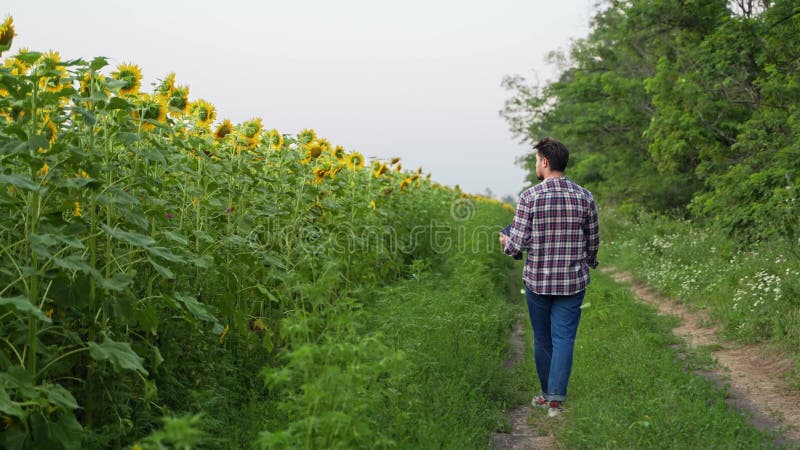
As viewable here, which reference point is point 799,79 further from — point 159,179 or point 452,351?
point 159,179

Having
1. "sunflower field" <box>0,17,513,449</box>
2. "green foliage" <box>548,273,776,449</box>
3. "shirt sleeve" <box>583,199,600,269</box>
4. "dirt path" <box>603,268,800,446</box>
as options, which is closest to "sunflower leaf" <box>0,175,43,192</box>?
"sunflower field" <box>0,17,513,449</box>

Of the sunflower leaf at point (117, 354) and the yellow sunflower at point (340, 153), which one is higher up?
the yellow sunflower at point (340, 153)

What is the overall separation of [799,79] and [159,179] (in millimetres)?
9909

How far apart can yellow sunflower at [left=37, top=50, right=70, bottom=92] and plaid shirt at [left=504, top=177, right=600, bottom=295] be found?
3141 mm

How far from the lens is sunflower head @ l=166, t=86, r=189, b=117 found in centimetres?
454

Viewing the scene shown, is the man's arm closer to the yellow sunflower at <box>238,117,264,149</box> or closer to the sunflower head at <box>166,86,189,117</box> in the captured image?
the yellow sunflower at <box>238,117,264,149</box>

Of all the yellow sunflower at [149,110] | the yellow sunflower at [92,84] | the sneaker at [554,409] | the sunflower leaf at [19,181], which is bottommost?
the sneaker at [554,409]

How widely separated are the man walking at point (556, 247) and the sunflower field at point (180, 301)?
632mm

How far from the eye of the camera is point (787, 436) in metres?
5.11

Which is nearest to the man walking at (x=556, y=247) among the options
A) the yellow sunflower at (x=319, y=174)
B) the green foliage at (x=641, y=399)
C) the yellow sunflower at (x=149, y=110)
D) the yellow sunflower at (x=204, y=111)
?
the green foliage at (x=641, y=399)

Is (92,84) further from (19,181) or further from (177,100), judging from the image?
(177,100)

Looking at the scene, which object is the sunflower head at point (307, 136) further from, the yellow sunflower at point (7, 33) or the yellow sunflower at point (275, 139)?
the yellow sunflower at point (7, 33)

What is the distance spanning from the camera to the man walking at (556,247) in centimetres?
541

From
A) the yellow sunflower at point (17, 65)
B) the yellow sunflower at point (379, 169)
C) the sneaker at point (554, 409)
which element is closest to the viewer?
the yellow sunflower at point (17, 65)
